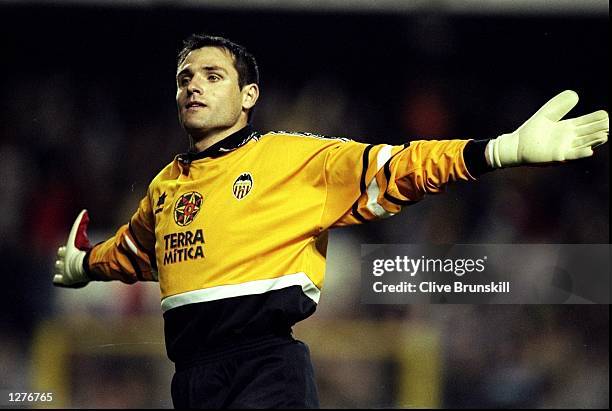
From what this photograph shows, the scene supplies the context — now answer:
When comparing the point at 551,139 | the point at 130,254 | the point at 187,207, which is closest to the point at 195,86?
the point at 187,207

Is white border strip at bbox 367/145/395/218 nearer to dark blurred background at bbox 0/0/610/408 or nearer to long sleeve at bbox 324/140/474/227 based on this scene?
long sleeve at bbox 324/140/474/227

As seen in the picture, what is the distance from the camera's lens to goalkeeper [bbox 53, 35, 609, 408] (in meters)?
2.14

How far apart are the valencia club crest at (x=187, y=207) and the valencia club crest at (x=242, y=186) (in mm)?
98

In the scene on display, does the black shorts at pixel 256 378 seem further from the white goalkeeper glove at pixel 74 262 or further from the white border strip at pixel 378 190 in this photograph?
the white goalkeeper glove at pixel 74 262

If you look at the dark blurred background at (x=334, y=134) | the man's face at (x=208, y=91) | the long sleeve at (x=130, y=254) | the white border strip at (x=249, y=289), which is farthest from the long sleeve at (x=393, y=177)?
the dark blurred background at (x=334, y=134)

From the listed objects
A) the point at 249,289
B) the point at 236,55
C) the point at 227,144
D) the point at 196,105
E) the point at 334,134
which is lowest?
the point at 249,289

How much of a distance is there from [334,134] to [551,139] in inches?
86.9

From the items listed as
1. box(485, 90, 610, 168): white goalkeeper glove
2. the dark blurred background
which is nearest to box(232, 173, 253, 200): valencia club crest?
box(485, 90, 610, 168): white goalkeeper glove

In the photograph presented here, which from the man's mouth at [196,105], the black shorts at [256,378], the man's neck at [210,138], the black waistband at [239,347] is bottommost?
the black shorts at [256,378]

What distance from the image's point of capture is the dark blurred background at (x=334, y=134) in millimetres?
4070

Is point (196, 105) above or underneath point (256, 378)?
above

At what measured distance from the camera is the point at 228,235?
2.32 m

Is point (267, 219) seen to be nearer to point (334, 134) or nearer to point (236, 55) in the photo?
point (236, 55)

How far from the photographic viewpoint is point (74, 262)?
122 inches
